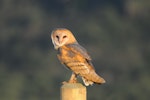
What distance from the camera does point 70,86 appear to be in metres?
4.19

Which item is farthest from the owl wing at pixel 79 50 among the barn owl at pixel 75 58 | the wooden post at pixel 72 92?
the wooden post at pixel 72 92

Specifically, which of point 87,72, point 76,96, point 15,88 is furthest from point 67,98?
point 15,88

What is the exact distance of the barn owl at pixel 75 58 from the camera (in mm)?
4398

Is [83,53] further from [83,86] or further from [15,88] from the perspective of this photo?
[15,88]

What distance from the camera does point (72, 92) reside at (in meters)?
4.13

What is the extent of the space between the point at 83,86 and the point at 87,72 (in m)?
0.22

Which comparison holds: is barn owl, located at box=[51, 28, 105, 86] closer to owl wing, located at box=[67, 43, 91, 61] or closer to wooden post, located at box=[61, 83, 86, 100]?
owl wing, located at box=[67, 43, 91, 61]

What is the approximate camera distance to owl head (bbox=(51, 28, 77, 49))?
4434 mm

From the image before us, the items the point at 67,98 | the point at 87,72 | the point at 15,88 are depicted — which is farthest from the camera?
the point at 15,88

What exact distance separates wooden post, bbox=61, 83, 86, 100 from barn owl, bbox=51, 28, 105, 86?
7.6 inches

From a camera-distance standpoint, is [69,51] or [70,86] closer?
[70,86]

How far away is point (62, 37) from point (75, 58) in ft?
0.53

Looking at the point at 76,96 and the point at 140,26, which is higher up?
the point at 140,26

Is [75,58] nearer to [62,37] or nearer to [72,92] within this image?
[62,37]
